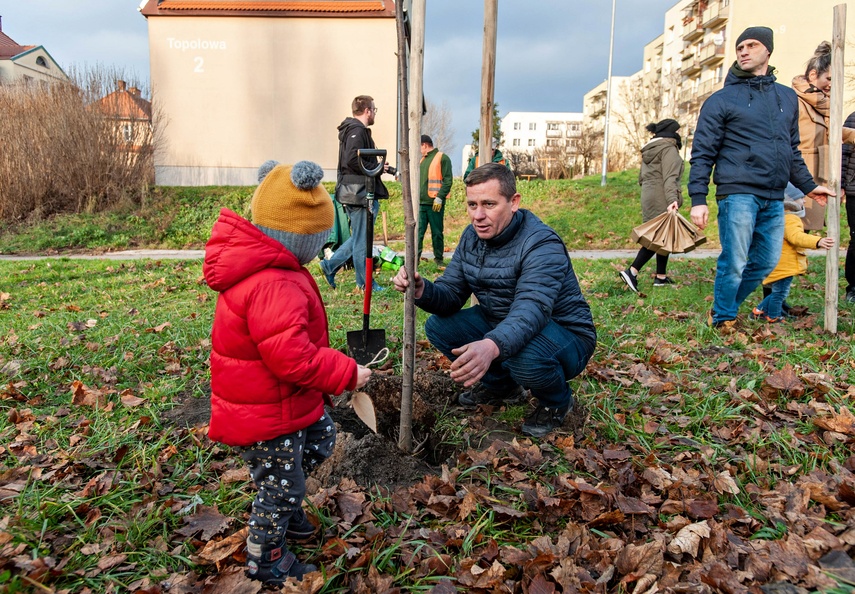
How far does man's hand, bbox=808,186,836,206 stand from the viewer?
178 inches

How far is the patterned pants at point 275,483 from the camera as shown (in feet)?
6.61

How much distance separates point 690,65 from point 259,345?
51904 millimetres

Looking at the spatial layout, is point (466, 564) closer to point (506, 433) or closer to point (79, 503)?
point (506, 433)

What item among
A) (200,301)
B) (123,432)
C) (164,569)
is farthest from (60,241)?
(164,569)

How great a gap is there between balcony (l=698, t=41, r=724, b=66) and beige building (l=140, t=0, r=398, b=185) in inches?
1252

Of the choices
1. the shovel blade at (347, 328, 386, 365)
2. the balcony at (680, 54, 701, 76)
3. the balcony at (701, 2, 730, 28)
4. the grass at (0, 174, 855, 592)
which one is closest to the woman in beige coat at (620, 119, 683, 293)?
the grass at (0, 174, 855, 592)

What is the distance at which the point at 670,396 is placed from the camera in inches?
139

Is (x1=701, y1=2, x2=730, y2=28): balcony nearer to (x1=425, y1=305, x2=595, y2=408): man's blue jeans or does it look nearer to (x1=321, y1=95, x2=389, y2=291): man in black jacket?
(x1=321, y1=95, x2=389, y2=291): man in black jacket

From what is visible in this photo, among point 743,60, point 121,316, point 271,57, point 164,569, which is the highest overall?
point 271,57

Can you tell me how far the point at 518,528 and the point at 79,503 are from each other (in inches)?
72.1

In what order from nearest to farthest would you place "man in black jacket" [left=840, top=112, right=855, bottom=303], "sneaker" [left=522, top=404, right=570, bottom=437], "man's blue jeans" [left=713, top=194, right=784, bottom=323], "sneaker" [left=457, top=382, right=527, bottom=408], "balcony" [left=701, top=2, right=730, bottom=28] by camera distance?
"sneaker" [left=522, top=404, right=570, bottom=437] < "sneaker" [left=457, top=382, right=527, bottom=408] < "man's blue jeans" [left=713, top=194, right=784, bottom=323] < "man in black jacket" [left=840, top=112, right=855, bottom=303] < "balcony" [left=701, top=2, right=730, bottom=28]

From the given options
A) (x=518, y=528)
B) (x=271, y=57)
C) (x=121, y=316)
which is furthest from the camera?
(x=271, y=57)

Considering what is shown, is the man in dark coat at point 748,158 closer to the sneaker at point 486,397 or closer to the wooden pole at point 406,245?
the sneaker at point 486,397

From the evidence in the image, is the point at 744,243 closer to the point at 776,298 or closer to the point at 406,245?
the point at 776,298
